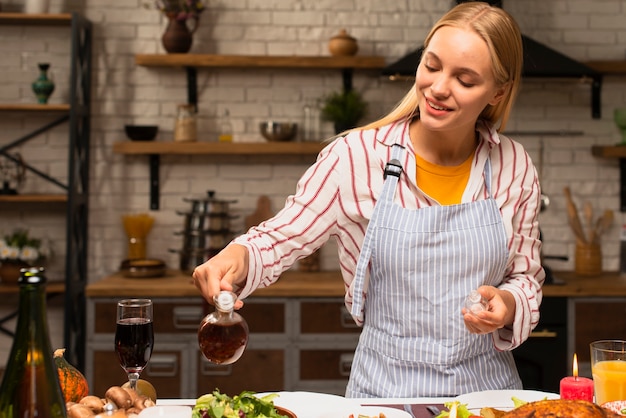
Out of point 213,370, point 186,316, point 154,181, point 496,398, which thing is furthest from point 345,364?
point 496,398

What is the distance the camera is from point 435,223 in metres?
2.01

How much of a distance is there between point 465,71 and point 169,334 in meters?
2.45

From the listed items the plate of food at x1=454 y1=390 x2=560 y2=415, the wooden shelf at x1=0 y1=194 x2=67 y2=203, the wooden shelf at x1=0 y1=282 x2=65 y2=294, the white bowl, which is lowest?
the plate of food at x1=454 y1=390 x2=560 y2=415

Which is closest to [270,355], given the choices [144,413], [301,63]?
[301,63]

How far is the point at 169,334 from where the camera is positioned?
12.9 ft

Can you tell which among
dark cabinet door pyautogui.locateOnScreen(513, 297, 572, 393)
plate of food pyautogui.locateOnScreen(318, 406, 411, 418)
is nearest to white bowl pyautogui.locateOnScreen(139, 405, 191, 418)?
plate of food pyautogui.locateOnScreen(318, 406, 411, 418)

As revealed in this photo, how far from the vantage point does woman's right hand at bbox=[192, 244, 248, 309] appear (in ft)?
5.24

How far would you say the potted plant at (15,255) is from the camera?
4234mm

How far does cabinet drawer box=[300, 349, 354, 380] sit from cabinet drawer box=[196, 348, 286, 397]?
11 cm

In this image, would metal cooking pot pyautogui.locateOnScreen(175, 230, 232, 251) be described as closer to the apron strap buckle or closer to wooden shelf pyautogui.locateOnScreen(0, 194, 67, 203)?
wooden shelf pyautogui.locateOnScreen(0, 194, 67, 203)

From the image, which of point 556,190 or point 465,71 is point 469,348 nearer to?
point 465,71

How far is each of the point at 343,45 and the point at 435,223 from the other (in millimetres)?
2557

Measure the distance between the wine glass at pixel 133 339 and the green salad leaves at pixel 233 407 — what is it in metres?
0.30

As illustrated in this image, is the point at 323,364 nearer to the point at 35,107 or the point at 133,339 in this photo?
the point at 35,107
